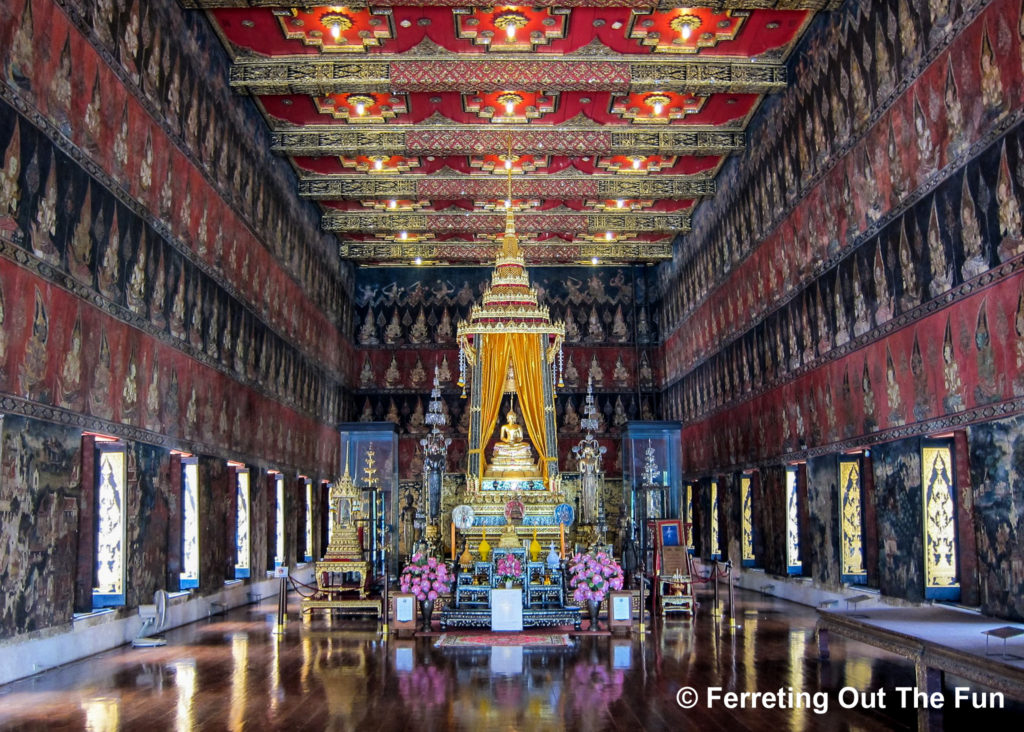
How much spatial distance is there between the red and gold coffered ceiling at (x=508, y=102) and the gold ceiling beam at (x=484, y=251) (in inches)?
65.4

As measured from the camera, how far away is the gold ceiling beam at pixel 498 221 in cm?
2788

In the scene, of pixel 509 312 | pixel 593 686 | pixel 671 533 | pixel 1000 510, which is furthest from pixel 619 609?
pixel 509 312

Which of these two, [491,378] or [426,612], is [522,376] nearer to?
[491,378]

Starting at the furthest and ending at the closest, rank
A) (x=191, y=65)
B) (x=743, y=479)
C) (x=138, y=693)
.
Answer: (x=743, y=479), (x=191, y=65), (x=138, y=693)

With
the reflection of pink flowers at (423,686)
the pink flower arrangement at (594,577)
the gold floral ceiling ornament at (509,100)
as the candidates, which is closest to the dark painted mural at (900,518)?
the pink flower arrangement at (594,577)

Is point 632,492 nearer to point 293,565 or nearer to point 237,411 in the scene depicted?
point 293,565

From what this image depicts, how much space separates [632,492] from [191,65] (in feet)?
50.1

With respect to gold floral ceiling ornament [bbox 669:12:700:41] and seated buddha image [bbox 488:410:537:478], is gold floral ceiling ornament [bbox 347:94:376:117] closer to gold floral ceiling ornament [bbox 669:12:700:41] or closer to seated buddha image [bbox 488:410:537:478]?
gold floral ceiling ornament [bbox 669:12:700:41]

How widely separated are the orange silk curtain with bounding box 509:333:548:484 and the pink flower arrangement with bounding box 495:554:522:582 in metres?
8.20

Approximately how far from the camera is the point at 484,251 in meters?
31.2

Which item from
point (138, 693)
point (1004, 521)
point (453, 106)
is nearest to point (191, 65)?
point (453, 106)

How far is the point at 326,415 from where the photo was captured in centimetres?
2803

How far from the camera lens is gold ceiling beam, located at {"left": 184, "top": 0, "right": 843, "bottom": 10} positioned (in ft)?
49.9

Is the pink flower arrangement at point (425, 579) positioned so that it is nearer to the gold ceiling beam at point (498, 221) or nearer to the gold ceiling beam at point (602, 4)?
the gold ceiling beam at point (602, 4)
